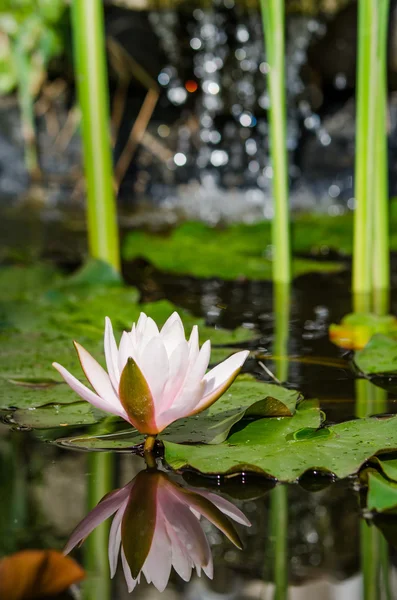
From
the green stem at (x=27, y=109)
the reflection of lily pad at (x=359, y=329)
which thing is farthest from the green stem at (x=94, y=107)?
the green stem at (x=27, y=109)

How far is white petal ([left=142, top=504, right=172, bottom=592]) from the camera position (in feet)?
2.45

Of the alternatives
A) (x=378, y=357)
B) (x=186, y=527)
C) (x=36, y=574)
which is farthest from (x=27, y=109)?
(x=36, y=574)

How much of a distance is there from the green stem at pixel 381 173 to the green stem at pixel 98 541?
112 centimetres

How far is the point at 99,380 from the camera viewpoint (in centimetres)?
98

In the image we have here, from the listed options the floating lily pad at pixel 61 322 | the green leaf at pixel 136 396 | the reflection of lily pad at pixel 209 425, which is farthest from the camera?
the floating lily pad at pixel 61 322

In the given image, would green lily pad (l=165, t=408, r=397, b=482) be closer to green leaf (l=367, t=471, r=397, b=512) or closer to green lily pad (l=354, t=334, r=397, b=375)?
green leaf (l=367, t=471, r=397, b=512)

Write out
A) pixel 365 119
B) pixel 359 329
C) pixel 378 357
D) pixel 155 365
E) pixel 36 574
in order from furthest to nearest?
pixel 365 119
pixel 359 329
pixel 378 357
pixel 155 365
pixel 36 574

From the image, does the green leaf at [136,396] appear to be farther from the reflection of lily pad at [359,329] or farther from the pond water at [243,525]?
the reflection of lily pad at [359,329]

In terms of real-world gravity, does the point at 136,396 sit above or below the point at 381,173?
below

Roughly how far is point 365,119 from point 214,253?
75 cm

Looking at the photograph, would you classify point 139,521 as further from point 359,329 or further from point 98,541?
point 359,329

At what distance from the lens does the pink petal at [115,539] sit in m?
0.77

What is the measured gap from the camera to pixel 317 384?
1.33 meters

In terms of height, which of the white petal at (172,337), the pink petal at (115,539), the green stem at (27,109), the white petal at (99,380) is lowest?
the pink petal at (115,539)
